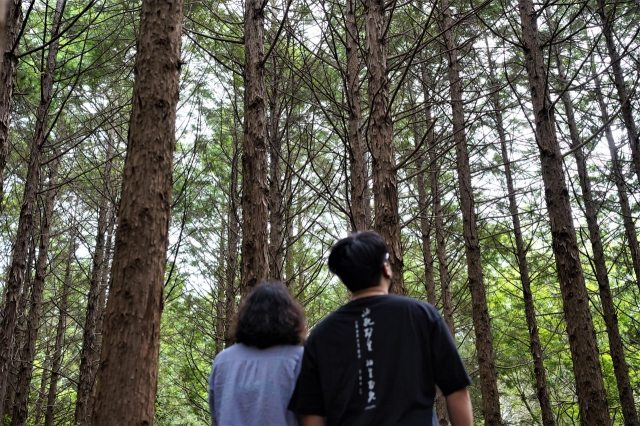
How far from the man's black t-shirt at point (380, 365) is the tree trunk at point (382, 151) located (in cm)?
226

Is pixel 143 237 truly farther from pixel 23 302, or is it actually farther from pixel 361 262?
pixel 23 302

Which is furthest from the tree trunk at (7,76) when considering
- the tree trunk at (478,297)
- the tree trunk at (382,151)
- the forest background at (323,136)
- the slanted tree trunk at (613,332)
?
the slanted tree trunk at (613,332)

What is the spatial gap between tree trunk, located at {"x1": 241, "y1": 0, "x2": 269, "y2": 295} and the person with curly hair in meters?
2.58

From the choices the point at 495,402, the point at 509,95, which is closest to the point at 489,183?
the point at 509,95

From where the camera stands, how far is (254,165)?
17.1ft

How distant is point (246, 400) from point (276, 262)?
4868mm

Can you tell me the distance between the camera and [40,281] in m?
8.66

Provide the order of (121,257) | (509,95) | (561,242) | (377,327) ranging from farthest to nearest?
(509,95), (561,242), (121,257), (377,327)

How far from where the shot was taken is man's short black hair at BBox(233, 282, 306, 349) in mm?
2320

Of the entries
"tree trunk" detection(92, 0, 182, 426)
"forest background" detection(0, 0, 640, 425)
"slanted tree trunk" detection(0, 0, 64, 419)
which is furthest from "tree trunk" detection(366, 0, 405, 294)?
"slanted tree trunk" detection(0, 0, 64, 419)

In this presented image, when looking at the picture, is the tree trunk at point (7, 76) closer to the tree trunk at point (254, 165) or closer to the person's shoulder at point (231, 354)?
the tree trunk at point (254, 165)

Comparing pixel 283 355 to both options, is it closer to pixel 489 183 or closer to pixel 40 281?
pixel 40 281

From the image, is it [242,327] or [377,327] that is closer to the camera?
[377,327]

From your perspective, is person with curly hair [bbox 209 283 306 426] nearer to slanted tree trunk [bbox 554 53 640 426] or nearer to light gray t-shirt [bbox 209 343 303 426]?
light gray t-shirt [bbox 209 343 303 426]
